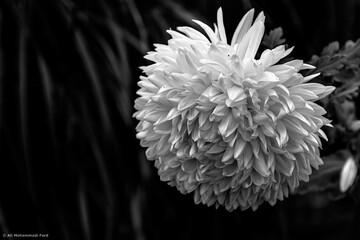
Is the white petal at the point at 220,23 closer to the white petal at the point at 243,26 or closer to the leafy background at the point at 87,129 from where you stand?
the white petal at the point at 243,26

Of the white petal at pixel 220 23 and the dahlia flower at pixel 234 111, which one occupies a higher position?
the white petal at pixel 220 23

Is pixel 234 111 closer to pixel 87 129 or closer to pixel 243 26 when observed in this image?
pixel 243 26

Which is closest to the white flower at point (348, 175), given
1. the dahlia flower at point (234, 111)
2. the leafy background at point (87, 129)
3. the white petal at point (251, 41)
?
the dahlia flower at point (234, 111)

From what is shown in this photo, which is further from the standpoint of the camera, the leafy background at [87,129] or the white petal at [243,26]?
the leafy background at [87,129]

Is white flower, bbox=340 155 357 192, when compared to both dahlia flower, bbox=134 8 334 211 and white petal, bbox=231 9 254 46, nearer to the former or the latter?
dahlia flower, bbox=134 8 334 211

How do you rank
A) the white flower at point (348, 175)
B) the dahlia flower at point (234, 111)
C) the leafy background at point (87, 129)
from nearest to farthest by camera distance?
the dahlia flower at point (234, 111), the white flower at point (348, 175), the leafy background at point (87, 129)

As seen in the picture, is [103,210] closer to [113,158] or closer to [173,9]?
[113,158]

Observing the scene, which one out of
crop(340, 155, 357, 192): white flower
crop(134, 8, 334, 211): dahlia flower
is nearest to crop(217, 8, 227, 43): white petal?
crop(134, 8, 334, 211): dahlia flower

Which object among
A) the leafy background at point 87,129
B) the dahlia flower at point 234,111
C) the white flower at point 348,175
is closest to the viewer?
the dahlia flower at point 234,111
